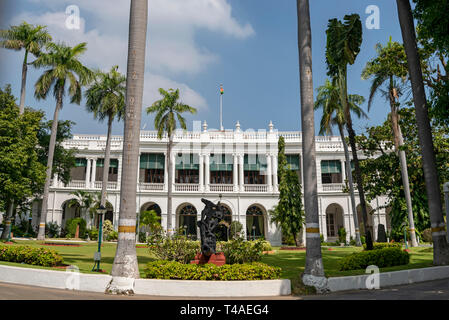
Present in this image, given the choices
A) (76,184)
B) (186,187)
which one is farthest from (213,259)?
(76,184)

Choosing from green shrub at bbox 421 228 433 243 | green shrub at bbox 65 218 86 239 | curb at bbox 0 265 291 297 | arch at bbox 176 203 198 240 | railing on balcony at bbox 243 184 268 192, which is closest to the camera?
curb at bbox 0 265 291 297

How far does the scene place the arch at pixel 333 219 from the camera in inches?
1609

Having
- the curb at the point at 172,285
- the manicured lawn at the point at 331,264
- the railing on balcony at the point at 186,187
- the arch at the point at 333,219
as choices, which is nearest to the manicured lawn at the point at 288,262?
the manicured lawn at the point at 331,264

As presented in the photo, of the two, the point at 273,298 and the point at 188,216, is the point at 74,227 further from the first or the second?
the point at 273,298

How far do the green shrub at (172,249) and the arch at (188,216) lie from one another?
83.1 ft

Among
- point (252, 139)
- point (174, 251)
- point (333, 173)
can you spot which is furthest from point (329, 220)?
point (174, 251)

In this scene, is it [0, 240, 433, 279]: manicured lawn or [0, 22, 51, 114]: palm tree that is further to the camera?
[0, 22, 51, 114]: palm tree

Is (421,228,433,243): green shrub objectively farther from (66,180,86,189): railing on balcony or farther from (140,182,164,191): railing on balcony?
(66,180,86,189): railing on balcony

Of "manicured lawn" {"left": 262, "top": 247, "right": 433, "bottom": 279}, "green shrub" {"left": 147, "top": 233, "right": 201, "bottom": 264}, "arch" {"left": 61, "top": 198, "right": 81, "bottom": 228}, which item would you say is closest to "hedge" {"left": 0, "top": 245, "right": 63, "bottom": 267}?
"green shrub" {"left": 147, "top": 233, "right": 201, "bottom": 264}

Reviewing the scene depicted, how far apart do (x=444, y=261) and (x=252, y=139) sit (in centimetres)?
2696

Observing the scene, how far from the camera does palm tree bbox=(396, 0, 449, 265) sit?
12859 mm

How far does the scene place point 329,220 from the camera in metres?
41.7

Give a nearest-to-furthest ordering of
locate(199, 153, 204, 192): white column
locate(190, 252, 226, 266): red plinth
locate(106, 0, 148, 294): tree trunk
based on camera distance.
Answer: locate(106, 0, 148, 294): tree trunk
locate(190, 252, 226, 266): red plinth
locate(199, 153, 204, 192): white column
